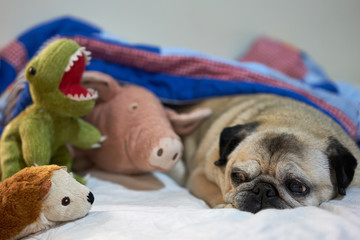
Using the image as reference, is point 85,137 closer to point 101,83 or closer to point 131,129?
point 131,129

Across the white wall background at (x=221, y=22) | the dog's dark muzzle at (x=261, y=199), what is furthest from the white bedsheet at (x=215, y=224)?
the white wall background at (x=221, y=22)

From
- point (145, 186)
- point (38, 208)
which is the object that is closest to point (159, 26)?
point (145, 186)

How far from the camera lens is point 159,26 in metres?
2.86

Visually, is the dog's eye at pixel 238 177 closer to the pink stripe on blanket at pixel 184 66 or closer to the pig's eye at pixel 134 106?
the pig's eye at pixel 134 106

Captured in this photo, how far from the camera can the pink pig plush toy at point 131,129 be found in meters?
1.71

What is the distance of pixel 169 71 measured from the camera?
2.29m

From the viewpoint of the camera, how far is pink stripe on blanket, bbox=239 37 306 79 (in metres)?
3.02

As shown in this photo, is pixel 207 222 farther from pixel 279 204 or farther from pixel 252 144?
pixel 252 144

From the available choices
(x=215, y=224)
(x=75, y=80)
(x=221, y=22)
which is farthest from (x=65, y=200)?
(x=221, y=22)

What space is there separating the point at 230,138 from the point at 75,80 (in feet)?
2.48

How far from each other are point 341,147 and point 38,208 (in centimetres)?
119

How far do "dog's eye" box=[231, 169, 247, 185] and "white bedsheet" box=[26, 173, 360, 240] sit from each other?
0.96 feet

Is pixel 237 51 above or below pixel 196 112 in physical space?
above

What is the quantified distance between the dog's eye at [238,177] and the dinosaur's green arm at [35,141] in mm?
791
